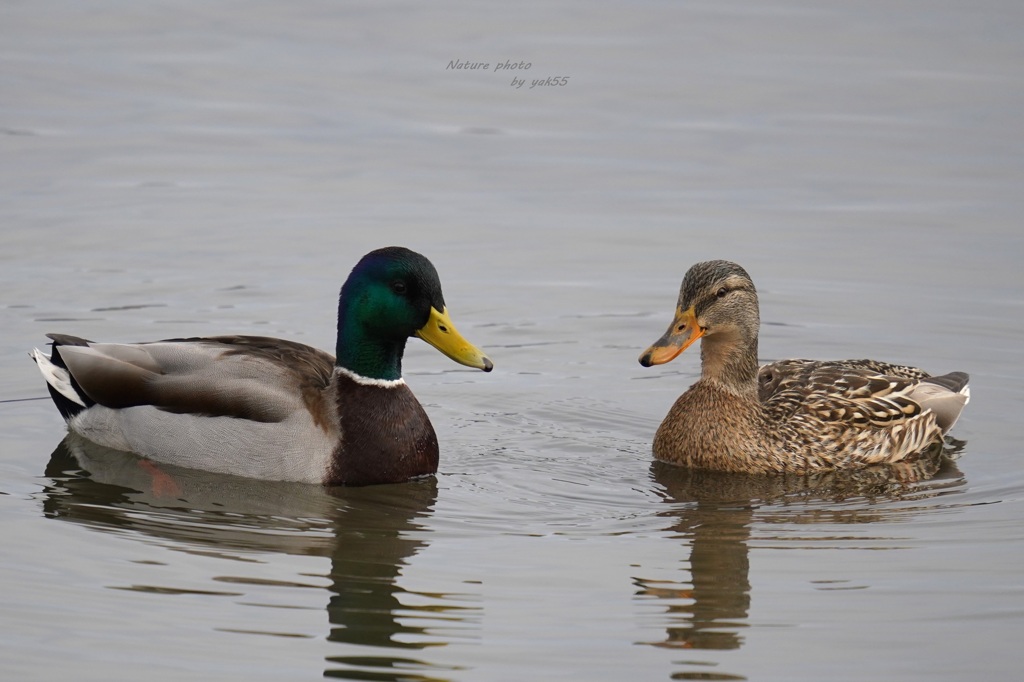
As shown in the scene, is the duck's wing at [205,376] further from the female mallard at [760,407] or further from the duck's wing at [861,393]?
the duck's wing at [861,393]

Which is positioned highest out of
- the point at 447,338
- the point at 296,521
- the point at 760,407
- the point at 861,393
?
the point at 447,338

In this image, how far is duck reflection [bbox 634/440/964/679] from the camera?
26.6 ft

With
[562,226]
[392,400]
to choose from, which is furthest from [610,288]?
[392,400]

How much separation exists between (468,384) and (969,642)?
519 cm

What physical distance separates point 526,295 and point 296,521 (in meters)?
4.76

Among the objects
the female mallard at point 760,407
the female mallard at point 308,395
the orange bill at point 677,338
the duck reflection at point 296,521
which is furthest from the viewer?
the female mallard at point 760,407

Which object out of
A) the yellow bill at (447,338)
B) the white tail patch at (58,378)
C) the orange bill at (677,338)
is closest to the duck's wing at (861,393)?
the orange bill at (677,338)

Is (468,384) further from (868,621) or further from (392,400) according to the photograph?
(868,621)

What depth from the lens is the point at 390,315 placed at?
1041cm

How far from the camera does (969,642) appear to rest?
307 inches

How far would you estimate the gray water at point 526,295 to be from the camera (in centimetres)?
794

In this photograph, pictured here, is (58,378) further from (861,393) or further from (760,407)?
(861,393)

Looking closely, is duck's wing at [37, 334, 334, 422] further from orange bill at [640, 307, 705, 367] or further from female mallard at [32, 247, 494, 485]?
orange bill at [640, 307, 705, 367]

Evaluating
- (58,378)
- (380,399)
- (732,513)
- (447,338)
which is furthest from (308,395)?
(732,513)
